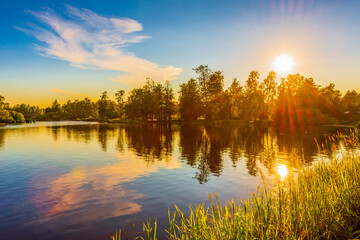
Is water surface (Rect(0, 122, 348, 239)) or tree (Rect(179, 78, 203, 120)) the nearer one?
water surface (Rect(0, 122, 348, 239))

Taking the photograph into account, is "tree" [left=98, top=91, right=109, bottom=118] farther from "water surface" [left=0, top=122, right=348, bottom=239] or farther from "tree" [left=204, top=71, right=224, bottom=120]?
"water surface" [left=0, top=122, right=348, bottom=239]

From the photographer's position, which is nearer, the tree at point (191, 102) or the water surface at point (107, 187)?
the water surface at point (107, 187)

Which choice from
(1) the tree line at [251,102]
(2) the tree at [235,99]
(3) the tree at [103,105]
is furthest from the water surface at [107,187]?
(3) the tree at [103,105]

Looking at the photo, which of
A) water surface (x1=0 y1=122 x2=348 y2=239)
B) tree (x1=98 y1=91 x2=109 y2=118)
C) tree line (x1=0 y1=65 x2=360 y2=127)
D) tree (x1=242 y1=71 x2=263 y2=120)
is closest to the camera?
water surface (x1=0 y1=122 x2=348 y2=239)

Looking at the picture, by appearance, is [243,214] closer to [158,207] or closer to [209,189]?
[158,207]

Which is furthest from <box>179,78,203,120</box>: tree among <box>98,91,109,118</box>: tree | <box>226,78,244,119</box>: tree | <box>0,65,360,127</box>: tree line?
<box>98,91,109,118</box>: tree

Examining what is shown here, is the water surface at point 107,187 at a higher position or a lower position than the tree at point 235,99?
lower

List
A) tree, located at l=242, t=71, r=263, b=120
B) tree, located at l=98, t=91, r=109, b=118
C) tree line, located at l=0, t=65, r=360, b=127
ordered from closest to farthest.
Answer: tree line, located at l=0, t=65, r=360, b=127 < tree, located at l=242, t=71, r=263, b=120 < tree, located at l=98, t=91, r=109, b=118

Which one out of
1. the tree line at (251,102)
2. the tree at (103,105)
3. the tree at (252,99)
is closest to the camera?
the tree line at (251,102)

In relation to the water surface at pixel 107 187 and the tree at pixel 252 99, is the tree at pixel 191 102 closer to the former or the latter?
the tree at pixel 252 99

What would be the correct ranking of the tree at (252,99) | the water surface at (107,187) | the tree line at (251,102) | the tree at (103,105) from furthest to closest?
1. the tree at (103,105)
2. the tree at (252,99)
3. the tree line at (251,102)
4. the water surface at (107,187)

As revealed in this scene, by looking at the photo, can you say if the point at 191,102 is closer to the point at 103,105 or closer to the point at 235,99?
the point at 235,99

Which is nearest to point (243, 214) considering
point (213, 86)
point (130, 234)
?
point (130, 234)

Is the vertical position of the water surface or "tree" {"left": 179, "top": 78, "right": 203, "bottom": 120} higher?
"tree" {"left": 179, "top": 78, "right": 203, "bottom": 120}
